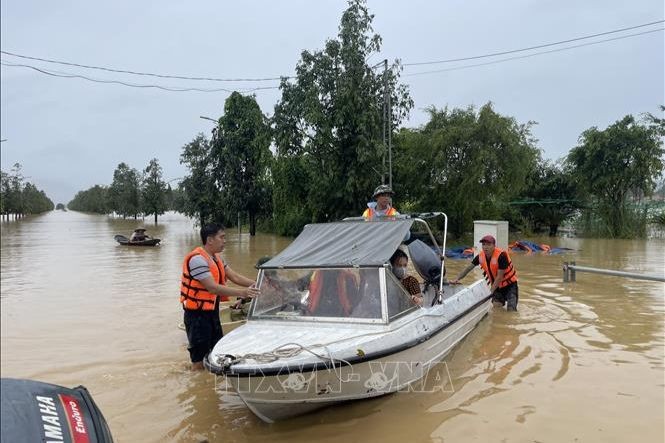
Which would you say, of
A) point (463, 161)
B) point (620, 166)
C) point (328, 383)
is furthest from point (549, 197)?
point (328, 383)

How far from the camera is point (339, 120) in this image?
2003 centimetres

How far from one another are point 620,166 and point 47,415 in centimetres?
2774

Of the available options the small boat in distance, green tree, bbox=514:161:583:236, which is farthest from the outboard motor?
green tree, bbox=514:161:583:236

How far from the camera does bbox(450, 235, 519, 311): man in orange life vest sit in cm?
820

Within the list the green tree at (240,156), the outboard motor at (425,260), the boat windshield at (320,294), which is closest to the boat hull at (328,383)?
the boat windshield at (320,294)

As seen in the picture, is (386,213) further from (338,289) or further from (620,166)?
(620,166)

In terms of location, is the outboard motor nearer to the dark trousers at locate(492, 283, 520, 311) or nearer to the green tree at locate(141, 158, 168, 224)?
the dark trousers at locate(492, 283, 520, 311)

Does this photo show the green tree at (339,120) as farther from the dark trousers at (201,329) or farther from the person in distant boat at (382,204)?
the dark trousers at (201,329)

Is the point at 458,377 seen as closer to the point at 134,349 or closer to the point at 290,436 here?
the point at 290,436

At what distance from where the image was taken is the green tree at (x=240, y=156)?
91.6 ft

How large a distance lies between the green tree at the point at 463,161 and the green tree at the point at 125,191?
50.9 meters

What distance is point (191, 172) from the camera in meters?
36.8

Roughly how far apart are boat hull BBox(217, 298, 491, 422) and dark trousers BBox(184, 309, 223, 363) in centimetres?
106

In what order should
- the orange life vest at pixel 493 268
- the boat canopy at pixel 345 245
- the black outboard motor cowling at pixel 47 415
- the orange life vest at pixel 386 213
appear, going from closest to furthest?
the black outboard motor cowling at pixel 47 415
the boat canopy at pixel 345 245
the orange life vest at pixel 386 213
the orange life vest at pixel 493 268
